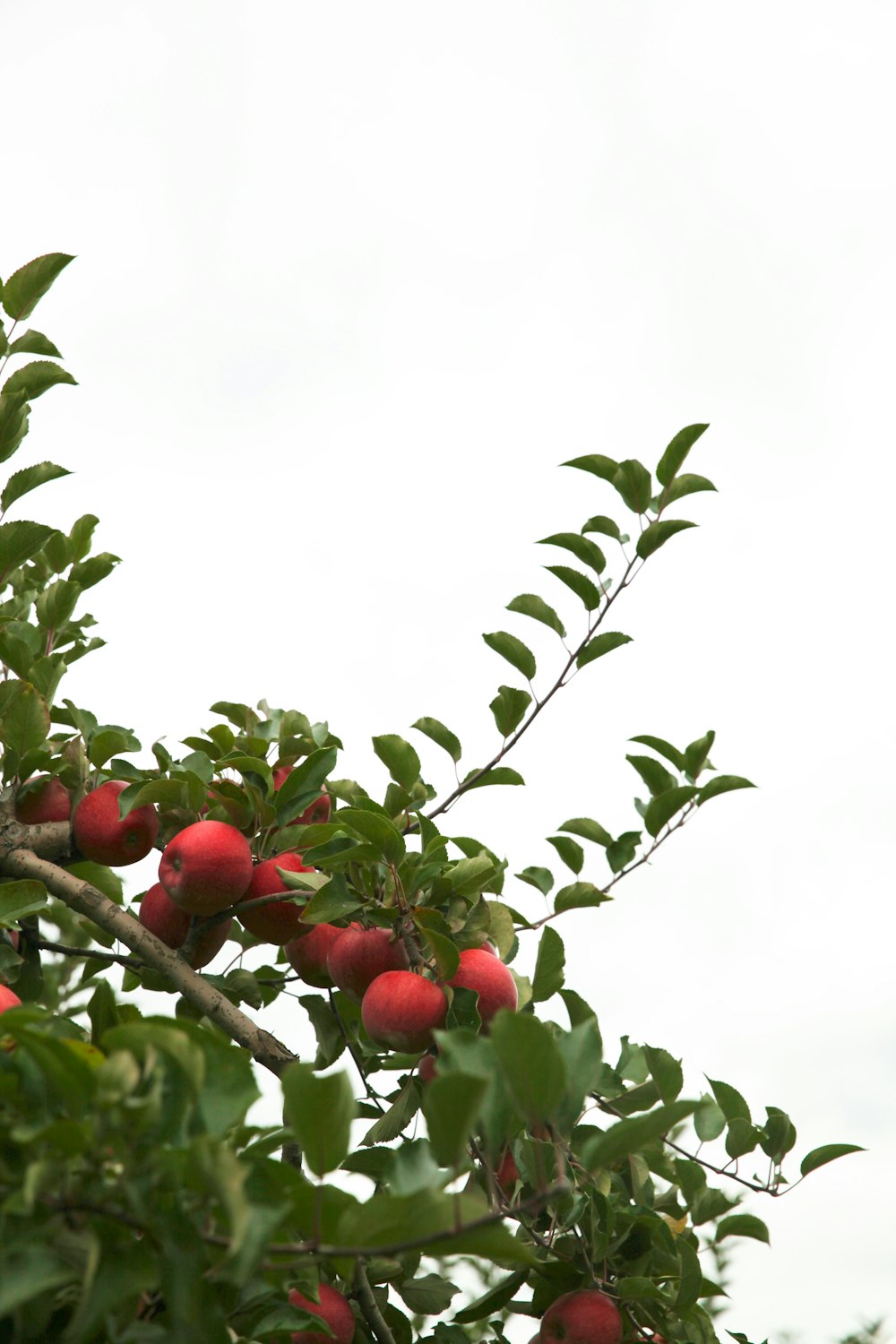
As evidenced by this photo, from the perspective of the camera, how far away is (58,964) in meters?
3.00

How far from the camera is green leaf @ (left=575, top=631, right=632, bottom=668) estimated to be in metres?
2.47

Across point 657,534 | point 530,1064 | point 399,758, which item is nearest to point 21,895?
point 399,758

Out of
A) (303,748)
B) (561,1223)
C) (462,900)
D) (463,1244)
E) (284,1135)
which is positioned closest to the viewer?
(463,1244)

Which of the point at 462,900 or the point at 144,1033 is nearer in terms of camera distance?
the point at 144,1033

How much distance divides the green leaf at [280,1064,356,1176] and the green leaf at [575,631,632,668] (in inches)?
59.0

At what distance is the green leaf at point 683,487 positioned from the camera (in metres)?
2.47

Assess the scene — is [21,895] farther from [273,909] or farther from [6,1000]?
[273,909]

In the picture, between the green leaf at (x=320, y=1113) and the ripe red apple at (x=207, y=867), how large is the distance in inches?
37.6

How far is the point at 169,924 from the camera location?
2234mm

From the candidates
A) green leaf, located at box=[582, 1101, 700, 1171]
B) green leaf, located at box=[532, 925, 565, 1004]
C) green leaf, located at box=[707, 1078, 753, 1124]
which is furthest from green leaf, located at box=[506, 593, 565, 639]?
green leaf, located at box=[582, 1101, 700, 1171]

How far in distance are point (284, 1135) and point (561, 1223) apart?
779 millimetres

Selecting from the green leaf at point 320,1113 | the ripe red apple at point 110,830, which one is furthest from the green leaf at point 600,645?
the green leaf at point 320,1113

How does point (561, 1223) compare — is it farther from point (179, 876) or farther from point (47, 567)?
point (47, 567)

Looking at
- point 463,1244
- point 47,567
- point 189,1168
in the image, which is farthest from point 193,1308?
point 47,567
